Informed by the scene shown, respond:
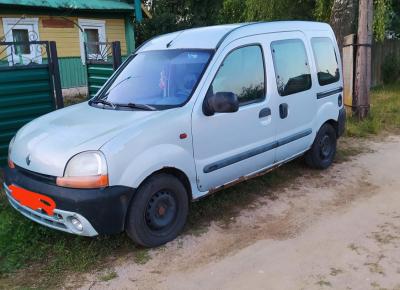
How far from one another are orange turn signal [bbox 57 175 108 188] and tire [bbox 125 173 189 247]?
36cm

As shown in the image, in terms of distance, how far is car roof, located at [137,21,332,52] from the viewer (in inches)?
176

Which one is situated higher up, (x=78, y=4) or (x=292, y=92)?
(x=78, y=4)

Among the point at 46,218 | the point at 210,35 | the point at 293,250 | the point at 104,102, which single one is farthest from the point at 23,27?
the point at 293,250

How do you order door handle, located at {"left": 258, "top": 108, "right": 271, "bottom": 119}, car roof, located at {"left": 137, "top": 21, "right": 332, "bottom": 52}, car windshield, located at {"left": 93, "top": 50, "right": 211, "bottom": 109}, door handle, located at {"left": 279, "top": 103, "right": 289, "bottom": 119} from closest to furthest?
car windshield, located at {"left": 93, "top": 50, "right": 211, "bottom": 109} < car roof, located at {"left": 137, "top": 21, "right": 332, "bottom": 52} < door handle, located at {"left": 258, "top": 108, "right": 271, "bottom": 119} < door handle, located at {"left": 279, "top": 103, "right": 289, "bottom": 119}

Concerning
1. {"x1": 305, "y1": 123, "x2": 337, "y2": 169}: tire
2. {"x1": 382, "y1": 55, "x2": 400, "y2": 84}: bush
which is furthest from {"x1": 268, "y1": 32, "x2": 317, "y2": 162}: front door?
{"x1": 382, "y1": 55, "x2": 400, "y2": 84}: bush

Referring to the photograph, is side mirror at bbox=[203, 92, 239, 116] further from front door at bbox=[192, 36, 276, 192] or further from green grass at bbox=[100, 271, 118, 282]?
green grass at bbox=[100, 271, 118, 282]

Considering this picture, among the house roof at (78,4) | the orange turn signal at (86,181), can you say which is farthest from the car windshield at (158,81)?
the house roof at (78,4)

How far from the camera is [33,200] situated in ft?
12.1

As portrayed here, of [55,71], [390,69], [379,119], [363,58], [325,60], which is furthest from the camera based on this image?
[390,69]

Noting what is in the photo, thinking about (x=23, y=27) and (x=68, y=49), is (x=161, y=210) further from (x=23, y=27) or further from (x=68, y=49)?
(x=68, y=49)

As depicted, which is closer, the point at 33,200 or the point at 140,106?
the point at 33,200

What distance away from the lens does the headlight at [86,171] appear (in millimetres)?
3438

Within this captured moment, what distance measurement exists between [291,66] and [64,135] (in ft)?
9.13

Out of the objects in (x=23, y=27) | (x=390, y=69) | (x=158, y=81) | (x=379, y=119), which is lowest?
(x=379, y=119)
